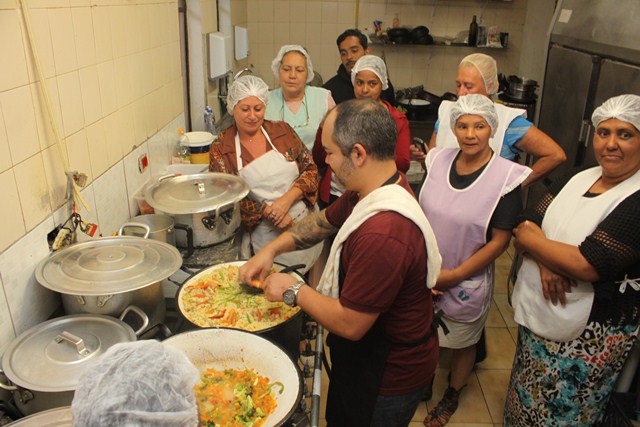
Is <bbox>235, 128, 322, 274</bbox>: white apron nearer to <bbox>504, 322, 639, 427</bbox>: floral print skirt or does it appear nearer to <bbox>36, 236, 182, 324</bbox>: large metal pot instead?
<bbox>36, 236, 182, 324</bbox>: large metal pot

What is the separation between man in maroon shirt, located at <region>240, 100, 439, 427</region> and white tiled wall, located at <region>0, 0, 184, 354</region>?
0.72 m

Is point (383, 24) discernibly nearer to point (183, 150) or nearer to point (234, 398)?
point (183, 150)

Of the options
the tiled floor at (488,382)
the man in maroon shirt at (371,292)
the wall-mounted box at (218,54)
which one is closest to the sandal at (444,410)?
the tiled floor at (488,382)

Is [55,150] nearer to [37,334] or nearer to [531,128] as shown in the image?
[37,334]

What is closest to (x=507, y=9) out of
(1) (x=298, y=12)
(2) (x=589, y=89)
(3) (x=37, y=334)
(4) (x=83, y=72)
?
(1) (x=298, y=12)

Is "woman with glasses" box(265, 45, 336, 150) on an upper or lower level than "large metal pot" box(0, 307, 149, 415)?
upper

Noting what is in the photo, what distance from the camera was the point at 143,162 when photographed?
2.64 metres

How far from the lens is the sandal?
270cm

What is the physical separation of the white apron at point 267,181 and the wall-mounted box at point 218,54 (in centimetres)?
133

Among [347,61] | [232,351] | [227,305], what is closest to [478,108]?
[227,305]

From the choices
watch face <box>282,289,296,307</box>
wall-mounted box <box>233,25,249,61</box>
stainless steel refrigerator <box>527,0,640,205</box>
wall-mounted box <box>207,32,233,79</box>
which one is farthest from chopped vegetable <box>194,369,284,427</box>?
wall-mounted box <box>233,25,249,61</box>

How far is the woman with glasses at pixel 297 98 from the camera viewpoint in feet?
9.68

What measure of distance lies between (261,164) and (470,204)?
3.48ft

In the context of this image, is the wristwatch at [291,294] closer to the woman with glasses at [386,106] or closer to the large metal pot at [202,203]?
the large metal pot at [202,203]
